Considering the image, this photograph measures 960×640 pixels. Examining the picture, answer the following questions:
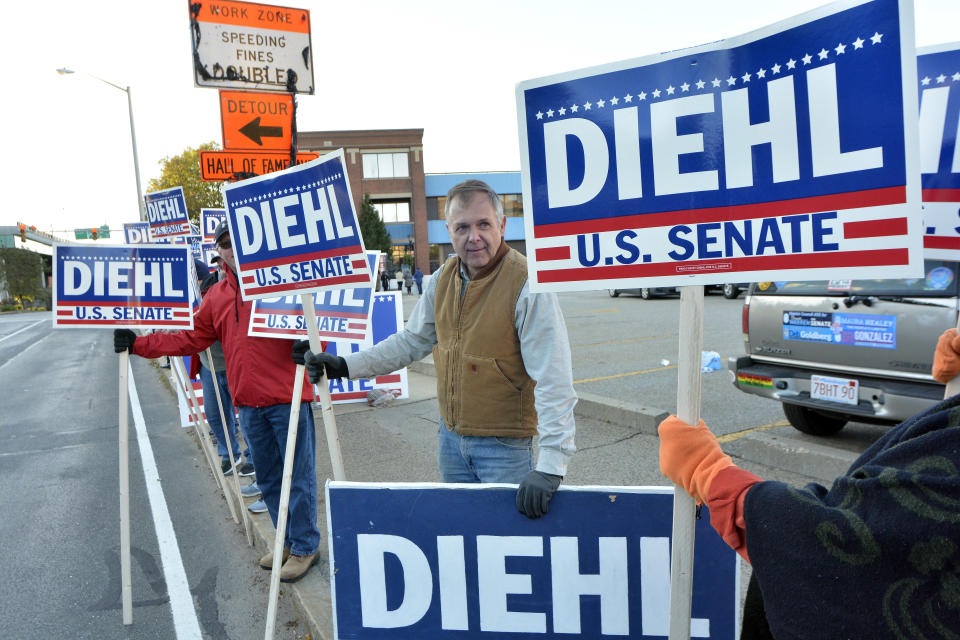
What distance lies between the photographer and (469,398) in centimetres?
254

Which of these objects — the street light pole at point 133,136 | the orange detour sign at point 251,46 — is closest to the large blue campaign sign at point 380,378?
the orange detour sign at point 251,46

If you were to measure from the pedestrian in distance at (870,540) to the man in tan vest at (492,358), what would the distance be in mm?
1038

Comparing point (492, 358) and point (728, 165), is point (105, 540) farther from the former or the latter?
point (728, 165)

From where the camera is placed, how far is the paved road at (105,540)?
11.5 feet

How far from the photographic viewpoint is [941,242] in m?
1.92

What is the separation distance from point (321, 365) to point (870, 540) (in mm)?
2224

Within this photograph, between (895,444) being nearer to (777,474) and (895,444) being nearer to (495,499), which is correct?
(495,499)

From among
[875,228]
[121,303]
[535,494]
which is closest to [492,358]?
[535,494]

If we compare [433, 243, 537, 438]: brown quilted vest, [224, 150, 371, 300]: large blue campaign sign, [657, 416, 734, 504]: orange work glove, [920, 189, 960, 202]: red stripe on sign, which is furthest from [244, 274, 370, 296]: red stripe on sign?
[920, 189, 960, 202]: red stripe on sign

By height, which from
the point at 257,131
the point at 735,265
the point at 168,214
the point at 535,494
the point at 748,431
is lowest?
the point at 748,431

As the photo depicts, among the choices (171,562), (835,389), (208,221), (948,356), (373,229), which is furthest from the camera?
(373,229)

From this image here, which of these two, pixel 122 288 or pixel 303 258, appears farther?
pixel 122 288

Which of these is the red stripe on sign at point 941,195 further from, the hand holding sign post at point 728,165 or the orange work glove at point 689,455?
the orange work glove at point 689,455

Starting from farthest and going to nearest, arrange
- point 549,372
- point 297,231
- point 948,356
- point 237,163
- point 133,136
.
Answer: point 133,136 → point 237,163 → point 297,231 → point 549,372 → point 948,356
